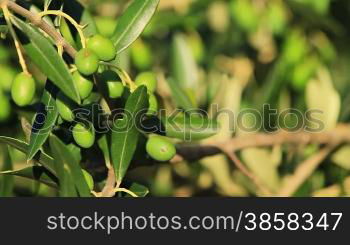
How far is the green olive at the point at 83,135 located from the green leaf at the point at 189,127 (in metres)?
0.22

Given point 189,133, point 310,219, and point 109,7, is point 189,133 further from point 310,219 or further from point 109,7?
point 109,7

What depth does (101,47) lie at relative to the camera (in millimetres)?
1347

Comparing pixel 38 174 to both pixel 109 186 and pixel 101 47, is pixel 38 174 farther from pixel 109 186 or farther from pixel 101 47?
pixel 101 47

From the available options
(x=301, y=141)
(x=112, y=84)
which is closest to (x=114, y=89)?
(x=112, y=84)

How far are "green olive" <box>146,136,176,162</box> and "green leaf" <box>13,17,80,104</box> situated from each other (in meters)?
0.23

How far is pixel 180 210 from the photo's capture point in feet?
5.37

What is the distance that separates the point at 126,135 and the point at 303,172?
92 centimetres

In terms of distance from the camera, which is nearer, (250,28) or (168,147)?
(168,147)

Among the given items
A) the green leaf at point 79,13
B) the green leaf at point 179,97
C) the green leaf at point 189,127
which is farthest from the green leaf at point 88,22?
the green leaf at point 179,97

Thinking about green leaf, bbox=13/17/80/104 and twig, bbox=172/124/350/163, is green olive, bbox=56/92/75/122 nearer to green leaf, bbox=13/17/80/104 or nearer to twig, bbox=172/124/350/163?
green leaf, bbox=13/17/80/104

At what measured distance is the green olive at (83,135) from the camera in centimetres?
142

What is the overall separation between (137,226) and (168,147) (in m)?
0.20

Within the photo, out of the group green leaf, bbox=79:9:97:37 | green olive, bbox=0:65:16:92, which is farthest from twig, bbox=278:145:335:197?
green leaf, bbox=79:9:97:37

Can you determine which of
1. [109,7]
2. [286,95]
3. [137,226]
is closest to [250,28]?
[286,95]
